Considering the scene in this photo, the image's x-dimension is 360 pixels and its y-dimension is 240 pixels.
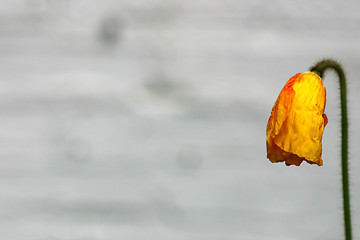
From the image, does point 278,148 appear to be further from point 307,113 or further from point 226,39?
point 226,39

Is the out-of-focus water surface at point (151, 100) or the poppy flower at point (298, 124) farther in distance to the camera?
the out-of-focus water surface at point (151, 100)

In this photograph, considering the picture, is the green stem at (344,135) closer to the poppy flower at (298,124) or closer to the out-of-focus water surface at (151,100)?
the poppy flower at (298,124)

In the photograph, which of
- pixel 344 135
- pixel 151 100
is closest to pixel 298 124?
pixel 344 135

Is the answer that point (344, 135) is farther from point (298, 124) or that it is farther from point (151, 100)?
point (151, 100)

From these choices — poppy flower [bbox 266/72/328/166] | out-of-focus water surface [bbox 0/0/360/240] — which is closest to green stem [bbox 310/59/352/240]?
poppy flower [bbox 266/72/328/166]

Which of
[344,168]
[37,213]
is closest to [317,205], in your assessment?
[37,213]

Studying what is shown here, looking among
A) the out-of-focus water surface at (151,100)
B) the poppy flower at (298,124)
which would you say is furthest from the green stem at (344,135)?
the out-of-focus water surface at (151,100)
